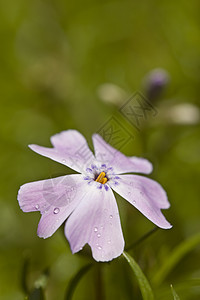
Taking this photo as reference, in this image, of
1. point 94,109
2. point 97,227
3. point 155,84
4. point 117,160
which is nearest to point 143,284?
point 97,227

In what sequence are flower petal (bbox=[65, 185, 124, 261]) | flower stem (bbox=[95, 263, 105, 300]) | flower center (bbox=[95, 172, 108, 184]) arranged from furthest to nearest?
1. flower stem (bbox=[95, 263, 105, 300])
2. flower center (bbox=[95, 172, 108, 184])
3. flower petal (bbox=[65, 185, 124, 261])

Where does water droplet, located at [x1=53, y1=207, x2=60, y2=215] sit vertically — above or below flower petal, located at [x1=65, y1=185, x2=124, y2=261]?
below

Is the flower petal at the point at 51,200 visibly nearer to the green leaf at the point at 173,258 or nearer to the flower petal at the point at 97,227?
the flower petal at the point at 97,227

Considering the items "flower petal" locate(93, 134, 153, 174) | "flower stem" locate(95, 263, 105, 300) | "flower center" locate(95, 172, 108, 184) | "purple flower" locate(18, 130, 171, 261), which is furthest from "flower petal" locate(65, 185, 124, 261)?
"flower stem" locate(95, 263, 105, 300)

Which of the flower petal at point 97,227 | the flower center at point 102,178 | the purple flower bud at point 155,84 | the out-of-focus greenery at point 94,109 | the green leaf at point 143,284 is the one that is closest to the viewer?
Answer: the flower petal at point 97,227

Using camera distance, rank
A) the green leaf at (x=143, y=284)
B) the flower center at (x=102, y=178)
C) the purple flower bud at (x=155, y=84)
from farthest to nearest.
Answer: the purple flower bud at (x=155, y=84), the flower center at (x=102, y=178), the green leaf at (x=143, y=284)

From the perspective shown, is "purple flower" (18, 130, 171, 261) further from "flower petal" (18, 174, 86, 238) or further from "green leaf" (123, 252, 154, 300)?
"green leaf" (123, 252, 154, 300)

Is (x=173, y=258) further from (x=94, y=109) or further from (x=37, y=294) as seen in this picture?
(x=94, y=109)

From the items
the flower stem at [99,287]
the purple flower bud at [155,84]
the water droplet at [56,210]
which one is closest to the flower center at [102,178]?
the water droplet at [56,210]
